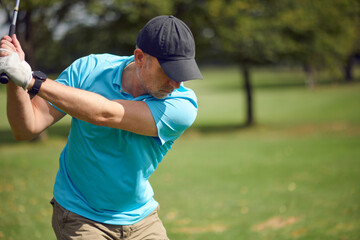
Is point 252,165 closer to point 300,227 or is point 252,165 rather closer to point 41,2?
point 300,227

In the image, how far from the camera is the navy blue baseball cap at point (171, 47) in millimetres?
2633

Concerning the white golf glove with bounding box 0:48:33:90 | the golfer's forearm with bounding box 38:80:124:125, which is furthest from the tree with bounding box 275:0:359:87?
the white golf glove with bounding box 0:48:33:90

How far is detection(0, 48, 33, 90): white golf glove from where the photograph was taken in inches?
88.3

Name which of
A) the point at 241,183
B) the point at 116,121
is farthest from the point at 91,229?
the point at 241,183

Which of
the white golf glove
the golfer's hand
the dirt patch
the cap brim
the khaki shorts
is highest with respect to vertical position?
the golfer's hand

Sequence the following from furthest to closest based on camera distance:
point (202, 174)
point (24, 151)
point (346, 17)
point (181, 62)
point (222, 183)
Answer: point (346, 17) → point (24, 151) → point (202, 174) → point (222, 183) → point (181, 62)

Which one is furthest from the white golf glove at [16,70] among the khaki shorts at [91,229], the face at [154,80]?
the khaki shorts at [91,229]

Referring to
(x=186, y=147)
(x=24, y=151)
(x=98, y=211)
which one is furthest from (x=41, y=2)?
(x=98, y=211)

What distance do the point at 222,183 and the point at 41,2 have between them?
915 centimetres

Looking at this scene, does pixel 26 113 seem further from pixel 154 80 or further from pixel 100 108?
pixel 154 80

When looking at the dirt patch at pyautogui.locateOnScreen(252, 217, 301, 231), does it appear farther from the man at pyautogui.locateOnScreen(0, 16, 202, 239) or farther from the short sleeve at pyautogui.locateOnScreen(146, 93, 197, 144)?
the short sleeve at pyautogui.locateOnScreen(146, 93, 197, 144)

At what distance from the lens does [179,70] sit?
8.63ft

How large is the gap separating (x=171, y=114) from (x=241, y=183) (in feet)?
27.5

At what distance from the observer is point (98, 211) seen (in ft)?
10.1
